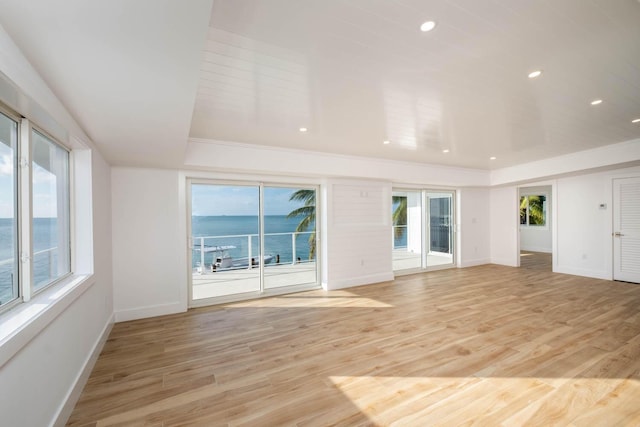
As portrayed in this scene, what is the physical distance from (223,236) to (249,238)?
46 cm

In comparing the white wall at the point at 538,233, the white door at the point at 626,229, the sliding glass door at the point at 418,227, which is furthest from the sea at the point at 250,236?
the white wall at the point at 538,233

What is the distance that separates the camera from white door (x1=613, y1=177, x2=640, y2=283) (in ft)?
17.2

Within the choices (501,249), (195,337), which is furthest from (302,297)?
(501,249)

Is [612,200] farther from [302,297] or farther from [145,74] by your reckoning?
[145,74]

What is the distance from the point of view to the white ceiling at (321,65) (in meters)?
1.20

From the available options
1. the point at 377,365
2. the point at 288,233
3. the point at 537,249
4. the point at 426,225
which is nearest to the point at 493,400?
the point at 377,365

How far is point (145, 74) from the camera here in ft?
4.89

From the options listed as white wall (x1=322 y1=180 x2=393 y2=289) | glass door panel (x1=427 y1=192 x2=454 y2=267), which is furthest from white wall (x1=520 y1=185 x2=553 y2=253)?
white wall (x1=322 y1=180 x2=393 y2=289)

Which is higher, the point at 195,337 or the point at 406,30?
the point at 406,30

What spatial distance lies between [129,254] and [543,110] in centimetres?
543

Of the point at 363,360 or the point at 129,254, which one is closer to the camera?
the point at 363,360

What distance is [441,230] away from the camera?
718 cm

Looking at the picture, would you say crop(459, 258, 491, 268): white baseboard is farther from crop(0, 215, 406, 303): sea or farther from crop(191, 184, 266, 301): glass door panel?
crop(191, 184, 266, 301): glass door panel

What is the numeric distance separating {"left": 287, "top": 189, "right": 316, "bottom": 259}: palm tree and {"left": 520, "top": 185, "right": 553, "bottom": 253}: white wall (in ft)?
25.3
